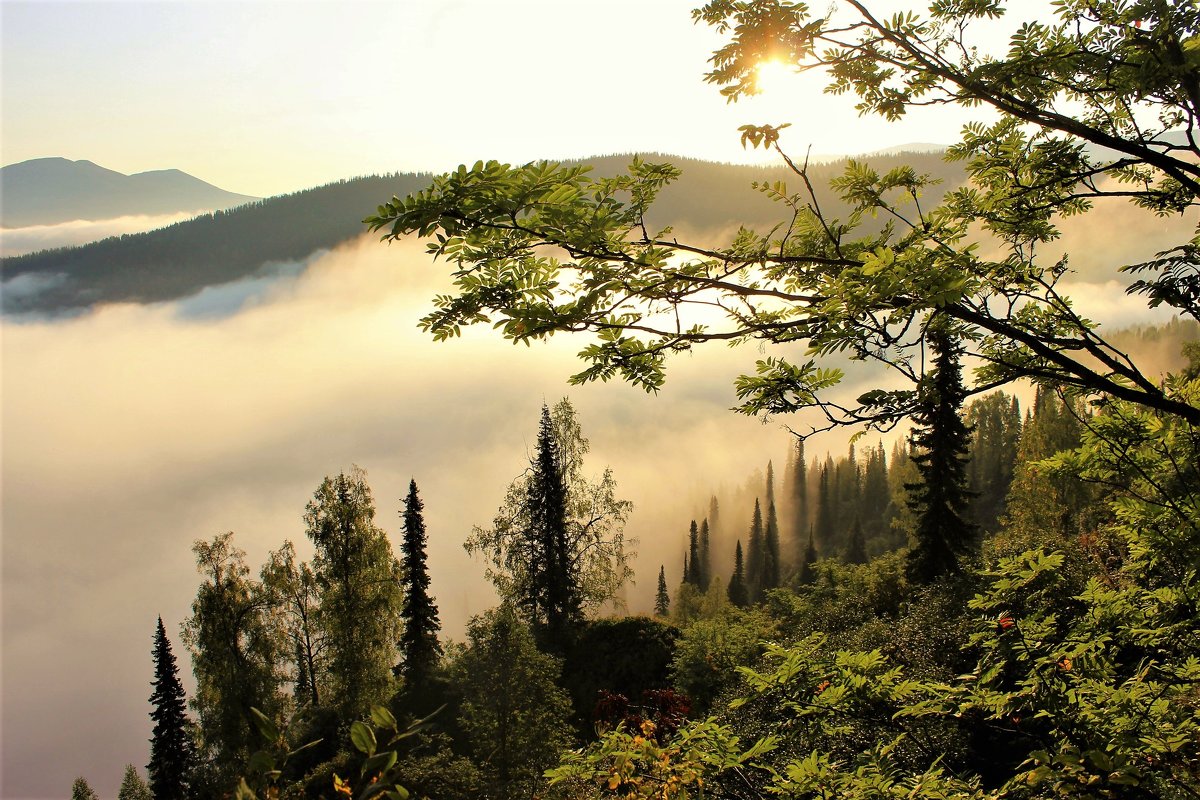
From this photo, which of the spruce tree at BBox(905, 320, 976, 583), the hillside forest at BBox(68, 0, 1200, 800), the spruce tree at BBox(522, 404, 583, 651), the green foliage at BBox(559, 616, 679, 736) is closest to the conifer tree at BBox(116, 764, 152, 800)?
the spruce tree at BBox(522, 404, 583, 651)

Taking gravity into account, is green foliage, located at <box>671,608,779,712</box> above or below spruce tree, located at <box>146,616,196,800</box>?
above

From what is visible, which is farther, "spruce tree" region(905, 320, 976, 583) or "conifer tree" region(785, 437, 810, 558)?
"conifer tree" region(785, 437, 810, 558)

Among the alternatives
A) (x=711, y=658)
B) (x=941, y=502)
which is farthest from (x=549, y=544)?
(x=941, y=502)

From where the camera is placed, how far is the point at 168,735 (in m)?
32.8

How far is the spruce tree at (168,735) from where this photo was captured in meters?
32.3

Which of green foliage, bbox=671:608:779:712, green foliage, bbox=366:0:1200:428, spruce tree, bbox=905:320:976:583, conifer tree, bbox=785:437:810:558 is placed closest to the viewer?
green foliage, bbox=366:0:1200:428

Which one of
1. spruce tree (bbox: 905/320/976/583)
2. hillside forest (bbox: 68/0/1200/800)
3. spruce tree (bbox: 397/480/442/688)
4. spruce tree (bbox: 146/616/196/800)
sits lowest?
spruce tree (bbox: 146/616/196/800)

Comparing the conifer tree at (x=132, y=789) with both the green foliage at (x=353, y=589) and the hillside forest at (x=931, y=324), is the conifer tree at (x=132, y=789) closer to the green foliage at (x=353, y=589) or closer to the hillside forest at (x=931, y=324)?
the green foliage at (x=353, y=589)

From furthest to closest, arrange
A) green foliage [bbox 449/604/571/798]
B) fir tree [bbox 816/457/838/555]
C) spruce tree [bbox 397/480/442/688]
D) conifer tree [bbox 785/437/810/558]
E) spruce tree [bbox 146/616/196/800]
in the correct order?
conifer tree [bbox 785/437/810/558] < fir tree [bbox 816/457/838/555] < spruce tree [bbox 397/480/442/688] < spruce tree [bbox 146/616/196/800] < green foliage [bbox 449/604/571/798]

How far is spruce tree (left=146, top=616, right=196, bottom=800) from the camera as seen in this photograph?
106ft

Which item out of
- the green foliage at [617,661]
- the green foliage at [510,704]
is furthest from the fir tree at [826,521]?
the green foliage at [510,704]

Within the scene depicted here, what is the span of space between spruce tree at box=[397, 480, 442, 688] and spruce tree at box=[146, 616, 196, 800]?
33.6 feet

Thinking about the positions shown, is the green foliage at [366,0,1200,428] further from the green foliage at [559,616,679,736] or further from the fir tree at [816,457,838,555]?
the fir tree at [816,457,838,555]

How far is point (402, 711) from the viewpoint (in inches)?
1069
